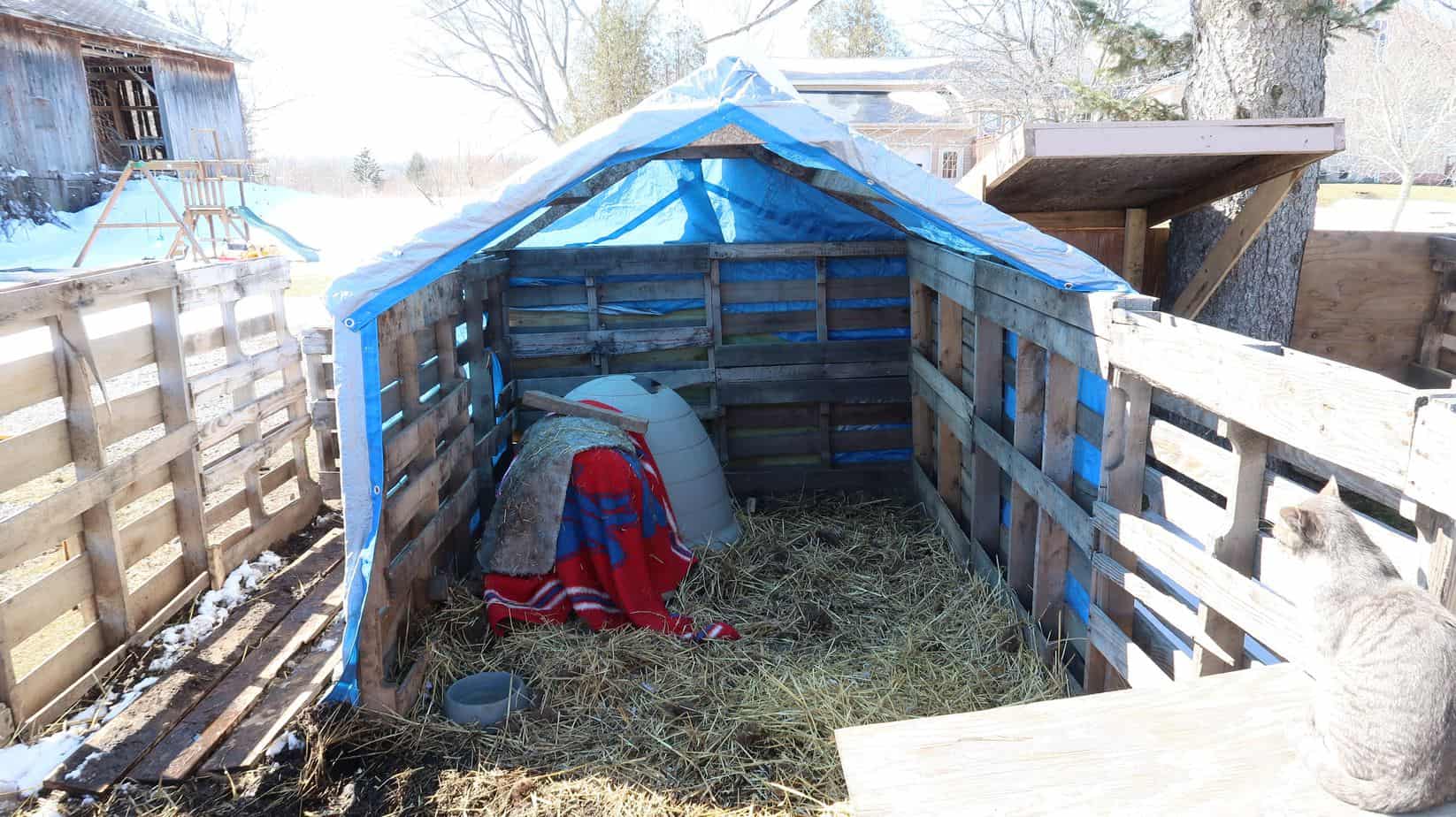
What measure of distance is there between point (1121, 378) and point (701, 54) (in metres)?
27.5

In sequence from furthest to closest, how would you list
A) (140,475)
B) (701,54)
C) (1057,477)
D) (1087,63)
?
1. (701,54)
2. (1087,63)
3. (140,475)
4. (1057,477)

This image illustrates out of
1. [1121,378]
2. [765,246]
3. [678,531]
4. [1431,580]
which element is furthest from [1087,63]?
[1431,580]

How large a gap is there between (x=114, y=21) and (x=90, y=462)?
2162 centimetres

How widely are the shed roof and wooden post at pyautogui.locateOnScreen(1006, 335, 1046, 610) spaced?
816mm

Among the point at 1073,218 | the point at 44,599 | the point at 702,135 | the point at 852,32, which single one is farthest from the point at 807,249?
the point at 852,32

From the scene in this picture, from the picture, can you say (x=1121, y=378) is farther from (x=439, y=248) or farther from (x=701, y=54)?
(x=701, y=54)

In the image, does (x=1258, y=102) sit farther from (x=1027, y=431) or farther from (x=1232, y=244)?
(x=1027, y=431)

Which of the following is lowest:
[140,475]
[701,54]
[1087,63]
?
[140,475]

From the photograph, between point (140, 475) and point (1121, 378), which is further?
point (140, 475)

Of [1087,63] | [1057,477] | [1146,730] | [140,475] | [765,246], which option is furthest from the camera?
[1087,63]

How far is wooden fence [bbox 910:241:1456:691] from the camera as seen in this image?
1.95 meters

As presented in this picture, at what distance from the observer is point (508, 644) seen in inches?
185

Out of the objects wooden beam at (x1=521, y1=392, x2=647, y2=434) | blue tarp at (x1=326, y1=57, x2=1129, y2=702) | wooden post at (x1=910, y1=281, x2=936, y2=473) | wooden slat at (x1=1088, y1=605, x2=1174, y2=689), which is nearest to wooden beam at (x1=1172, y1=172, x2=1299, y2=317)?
blue tarp at (x1=326, y1=57, x2=1129, y2=702)

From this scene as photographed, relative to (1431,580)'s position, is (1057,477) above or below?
below
